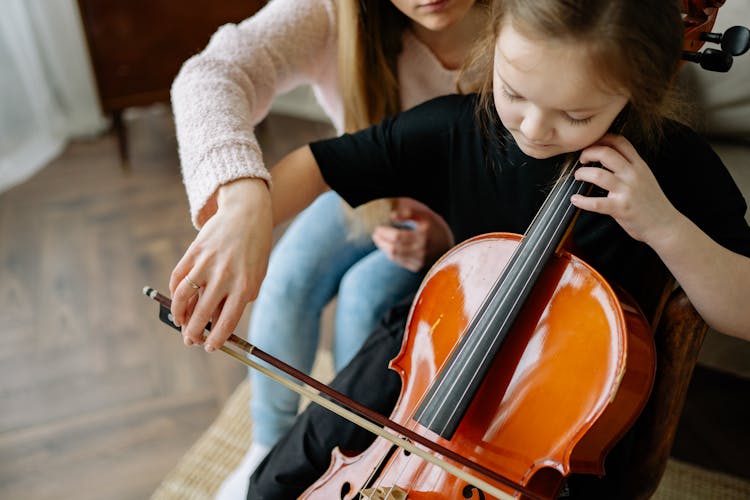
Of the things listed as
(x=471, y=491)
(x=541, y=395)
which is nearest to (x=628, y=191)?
(x=541, y=395)

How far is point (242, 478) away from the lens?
1104 millimetres

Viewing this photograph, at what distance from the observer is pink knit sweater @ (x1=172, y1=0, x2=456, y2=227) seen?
0.77m

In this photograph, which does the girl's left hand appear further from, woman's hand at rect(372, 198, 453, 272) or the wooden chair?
woman's hand at rect(372, 198, 453, 272)

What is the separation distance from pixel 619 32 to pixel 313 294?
648 millimetres

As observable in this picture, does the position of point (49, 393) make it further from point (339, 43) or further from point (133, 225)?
point (339, 43)

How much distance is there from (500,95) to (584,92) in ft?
0.29

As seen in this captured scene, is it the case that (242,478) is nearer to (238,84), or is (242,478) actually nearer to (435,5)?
(238,84)

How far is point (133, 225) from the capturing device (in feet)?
6.13

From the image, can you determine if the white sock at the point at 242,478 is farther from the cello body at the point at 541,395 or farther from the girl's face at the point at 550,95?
the girl's face at the point at 550,95

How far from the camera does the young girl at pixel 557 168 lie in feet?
1.93

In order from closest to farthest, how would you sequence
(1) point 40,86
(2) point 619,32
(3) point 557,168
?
(2) point 619,32
(3) point 557,168
(1) point 40,86

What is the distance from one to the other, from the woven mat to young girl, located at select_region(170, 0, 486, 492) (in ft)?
0.54

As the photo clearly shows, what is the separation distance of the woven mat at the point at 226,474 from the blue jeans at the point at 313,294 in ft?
0.57

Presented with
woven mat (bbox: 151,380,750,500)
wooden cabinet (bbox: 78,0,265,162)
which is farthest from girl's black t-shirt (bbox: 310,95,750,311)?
wooden cabinet (bbox: 78,0,265,162)
